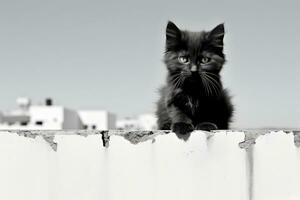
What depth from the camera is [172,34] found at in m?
2.92

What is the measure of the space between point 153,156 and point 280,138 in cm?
69

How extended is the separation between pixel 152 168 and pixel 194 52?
0.91 m

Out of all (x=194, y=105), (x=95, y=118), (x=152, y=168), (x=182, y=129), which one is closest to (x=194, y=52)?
(x=194, y=105)

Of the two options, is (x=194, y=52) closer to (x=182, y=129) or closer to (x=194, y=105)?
(x=194, y=105)

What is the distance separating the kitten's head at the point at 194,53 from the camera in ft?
9.25

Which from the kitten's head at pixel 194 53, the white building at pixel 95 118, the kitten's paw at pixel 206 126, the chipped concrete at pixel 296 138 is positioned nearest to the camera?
the chipped concrete at pixel 296 138

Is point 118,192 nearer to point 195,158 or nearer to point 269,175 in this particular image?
point 195,158

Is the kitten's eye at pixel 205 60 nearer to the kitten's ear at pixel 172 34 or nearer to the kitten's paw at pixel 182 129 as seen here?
the kitten's ear at pixel 172 34

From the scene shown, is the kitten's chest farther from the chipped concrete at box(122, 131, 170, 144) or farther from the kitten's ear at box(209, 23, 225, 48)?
the chipped concrete at box(122, 131, 170, 144)

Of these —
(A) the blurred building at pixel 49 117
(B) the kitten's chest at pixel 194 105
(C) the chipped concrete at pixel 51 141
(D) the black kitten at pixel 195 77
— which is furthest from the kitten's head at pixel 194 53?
(A) the blurred building at pixel 49 117

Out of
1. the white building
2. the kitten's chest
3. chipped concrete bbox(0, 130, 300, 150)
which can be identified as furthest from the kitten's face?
the white building

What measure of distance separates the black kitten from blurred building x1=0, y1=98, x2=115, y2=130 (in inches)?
975

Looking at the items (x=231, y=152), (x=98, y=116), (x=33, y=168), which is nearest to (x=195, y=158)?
(x=231, y=152)

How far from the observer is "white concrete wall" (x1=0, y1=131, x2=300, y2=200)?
228 centimetres
